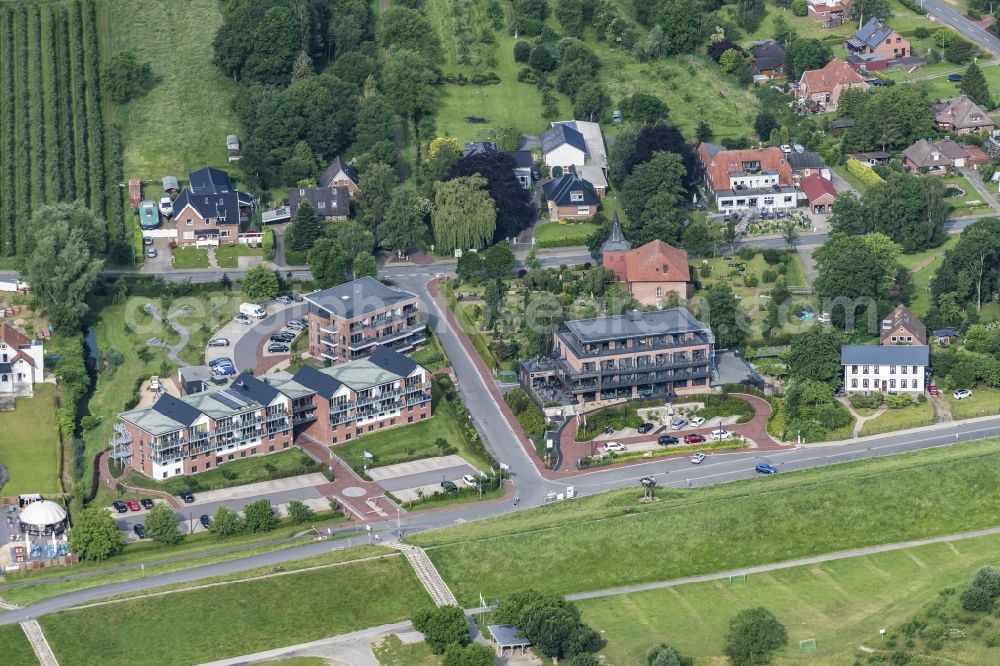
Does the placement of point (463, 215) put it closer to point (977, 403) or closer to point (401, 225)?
point (401, 225)

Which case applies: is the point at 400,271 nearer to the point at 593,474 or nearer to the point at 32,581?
the point at 593,474

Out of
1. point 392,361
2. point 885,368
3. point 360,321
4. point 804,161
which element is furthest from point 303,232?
point 885,368

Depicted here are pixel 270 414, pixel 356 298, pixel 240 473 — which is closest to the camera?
pixel 240 473

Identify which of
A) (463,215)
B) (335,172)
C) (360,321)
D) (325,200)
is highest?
(335,172)

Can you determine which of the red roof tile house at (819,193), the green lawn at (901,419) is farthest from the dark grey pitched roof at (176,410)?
the red roof tile house at (819,193)

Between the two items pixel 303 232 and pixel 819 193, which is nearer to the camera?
pixel 303 232

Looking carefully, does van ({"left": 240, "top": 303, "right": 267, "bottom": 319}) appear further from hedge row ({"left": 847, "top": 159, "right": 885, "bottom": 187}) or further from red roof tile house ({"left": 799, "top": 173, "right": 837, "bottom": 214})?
hedge row ({"left": 847, "top": 159, "right": 885, "bottom": 187})

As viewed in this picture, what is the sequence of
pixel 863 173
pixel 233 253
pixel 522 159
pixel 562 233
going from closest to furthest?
pixel 233 253 < pixel 562 233 < pixel 863 173 < pixel 522 159
